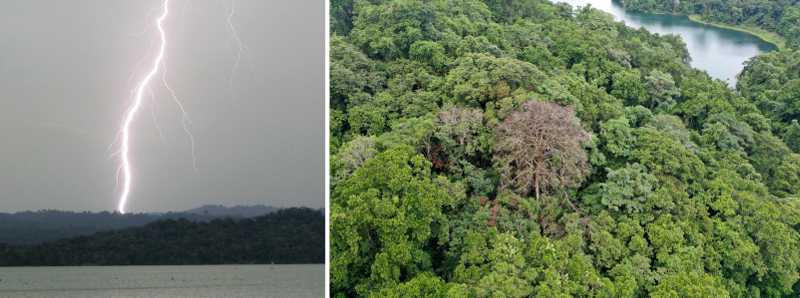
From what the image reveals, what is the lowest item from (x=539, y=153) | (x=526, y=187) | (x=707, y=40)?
(x=526, y=187)

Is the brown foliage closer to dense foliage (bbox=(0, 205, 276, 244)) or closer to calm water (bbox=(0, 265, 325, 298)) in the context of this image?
calm water (bbox=(0, 265, 325, 298))

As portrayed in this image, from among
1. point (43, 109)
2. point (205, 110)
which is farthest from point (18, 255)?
point (205, 110)

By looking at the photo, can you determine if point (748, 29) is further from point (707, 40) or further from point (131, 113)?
point (131, 113)

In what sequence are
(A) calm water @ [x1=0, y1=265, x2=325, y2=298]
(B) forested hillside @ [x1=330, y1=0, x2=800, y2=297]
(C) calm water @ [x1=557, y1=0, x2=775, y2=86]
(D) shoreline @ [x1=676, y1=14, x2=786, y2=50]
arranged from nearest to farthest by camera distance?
(B) forested hillside @ [x1=330, y1=0, x2=800, y2=297]
(A) calm water @ [x1=0, y1=265, x2=325, y2=298]
(C) calm water @ [x1=557, y1=0, x2=775, y2=86]
(D) shoreline @ [x1=676, y1=14, x2=786, y2=50]

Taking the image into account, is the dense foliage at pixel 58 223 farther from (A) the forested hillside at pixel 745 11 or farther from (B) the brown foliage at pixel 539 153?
(A) the forested hillside at pixel 745 11

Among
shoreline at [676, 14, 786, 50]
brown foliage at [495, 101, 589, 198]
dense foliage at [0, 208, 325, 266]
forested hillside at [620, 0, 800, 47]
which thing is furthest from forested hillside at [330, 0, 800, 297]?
forested hillside at [620, 0, 800, 47]

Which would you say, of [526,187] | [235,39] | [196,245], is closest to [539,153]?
[526,187]
